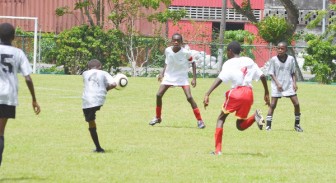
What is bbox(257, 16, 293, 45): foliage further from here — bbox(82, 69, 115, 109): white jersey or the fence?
bbox(82, 69, 115, 109): white jersey

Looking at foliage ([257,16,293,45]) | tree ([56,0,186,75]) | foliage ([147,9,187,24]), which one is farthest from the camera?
A: foliage ([257,16,293,45])

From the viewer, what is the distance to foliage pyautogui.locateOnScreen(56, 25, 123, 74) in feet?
160

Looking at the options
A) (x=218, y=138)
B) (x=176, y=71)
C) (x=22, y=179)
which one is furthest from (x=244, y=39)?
(x=22, y=179)

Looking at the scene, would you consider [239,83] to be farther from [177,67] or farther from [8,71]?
[177,67]

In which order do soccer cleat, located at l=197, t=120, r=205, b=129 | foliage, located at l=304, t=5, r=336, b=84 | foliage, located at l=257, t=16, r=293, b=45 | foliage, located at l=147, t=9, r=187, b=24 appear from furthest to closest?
foliage, located at l=257, t=16, r=293, b=45 < foliage, located at l=147, t=9, r=187, b=24 < foliage, located at l=304, t=5, r=336, b=84 < soccer cleat, located at l=197, t=120, r=205, b=129

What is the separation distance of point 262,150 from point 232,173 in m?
3.30

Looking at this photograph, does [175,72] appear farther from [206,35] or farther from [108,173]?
[206,35]

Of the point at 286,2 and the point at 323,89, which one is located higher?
the point at 286,2

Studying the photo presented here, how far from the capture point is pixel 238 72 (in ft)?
49.9

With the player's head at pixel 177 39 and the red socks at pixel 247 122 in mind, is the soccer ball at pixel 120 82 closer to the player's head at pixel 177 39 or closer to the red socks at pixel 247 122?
the red socks at pixel 247 122

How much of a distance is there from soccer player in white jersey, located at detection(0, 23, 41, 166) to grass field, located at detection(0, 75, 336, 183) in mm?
821

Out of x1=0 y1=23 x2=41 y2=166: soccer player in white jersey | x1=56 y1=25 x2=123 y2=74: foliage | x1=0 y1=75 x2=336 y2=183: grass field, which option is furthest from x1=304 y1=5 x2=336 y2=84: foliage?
x1=0 y1=23 x2=41 y2=166: soccer player in white jersey

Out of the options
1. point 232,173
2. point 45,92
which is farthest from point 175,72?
point 45,92

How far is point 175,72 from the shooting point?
69.2ft
